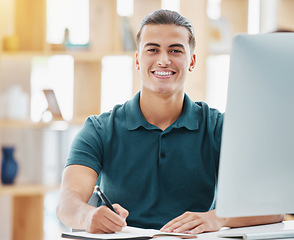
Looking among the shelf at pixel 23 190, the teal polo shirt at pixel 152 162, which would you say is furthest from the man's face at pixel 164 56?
the shelf at pixel 23 190

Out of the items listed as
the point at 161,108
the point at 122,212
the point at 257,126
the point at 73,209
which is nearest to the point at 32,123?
the point at 161,108

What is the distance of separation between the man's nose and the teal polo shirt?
0.64ft

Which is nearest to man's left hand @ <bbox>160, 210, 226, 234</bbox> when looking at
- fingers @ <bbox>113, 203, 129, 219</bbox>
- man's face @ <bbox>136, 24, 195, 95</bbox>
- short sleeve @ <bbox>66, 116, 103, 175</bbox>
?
fingers @ <bbox>113, 203, 129, 219</bbox>

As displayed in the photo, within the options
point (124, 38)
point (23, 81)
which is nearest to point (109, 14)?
point (124, 38)

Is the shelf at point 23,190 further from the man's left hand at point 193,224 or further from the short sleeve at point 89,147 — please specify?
the man's left hand at point 193,224

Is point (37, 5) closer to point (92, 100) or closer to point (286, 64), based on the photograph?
point (92, 100)

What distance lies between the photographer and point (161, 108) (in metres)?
1.81

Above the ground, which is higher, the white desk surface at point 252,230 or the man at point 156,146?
the man at point 156,146

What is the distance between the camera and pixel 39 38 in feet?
11.8

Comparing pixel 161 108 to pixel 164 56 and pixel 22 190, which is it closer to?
pixel 164 56

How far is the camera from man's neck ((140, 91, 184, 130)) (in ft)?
5.92

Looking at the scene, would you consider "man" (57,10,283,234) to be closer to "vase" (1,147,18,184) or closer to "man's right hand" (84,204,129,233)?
"man's right hand" (84,204,129,233)

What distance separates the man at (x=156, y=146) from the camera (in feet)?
5.45

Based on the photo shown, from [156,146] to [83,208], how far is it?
37cm
